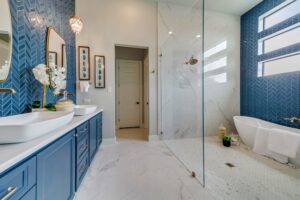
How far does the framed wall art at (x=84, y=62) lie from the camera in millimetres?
2770

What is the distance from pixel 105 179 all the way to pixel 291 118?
3140mm

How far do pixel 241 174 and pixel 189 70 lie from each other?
2119 mm

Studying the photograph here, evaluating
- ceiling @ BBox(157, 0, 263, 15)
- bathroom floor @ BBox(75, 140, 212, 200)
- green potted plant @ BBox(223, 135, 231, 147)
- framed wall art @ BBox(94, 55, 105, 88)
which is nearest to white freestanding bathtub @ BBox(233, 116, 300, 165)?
green potted plant @ BBox(223, 135, 231, 147)

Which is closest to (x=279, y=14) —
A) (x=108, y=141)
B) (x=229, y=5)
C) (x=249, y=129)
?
(x=229, y=5)

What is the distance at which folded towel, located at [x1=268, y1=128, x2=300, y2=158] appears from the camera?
5.90 ft

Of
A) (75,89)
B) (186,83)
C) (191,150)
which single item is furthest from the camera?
(186,83)

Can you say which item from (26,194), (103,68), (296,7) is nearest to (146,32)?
(103,68)

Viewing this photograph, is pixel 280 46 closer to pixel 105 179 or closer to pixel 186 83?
pixel 186 83

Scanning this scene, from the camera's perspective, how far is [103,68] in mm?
2889

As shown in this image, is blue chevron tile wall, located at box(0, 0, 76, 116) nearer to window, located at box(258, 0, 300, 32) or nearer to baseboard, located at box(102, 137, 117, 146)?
baseboard, located at box(102, 137, 117, 146)

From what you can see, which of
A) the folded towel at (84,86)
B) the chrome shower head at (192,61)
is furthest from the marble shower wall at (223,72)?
the folded towel at (84,86)

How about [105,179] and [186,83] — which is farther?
[186,83]

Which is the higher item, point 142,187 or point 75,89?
point 75,89

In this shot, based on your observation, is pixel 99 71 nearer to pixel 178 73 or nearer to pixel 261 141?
pixel 178 73
